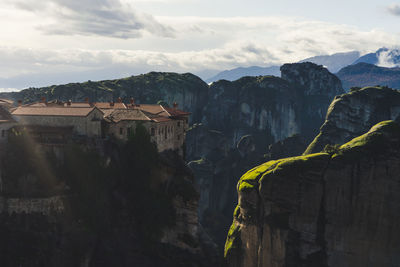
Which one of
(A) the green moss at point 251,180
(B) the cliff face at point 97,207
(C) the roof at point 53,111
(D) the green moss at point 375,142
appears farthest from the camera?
(C) the roof at point 53,111

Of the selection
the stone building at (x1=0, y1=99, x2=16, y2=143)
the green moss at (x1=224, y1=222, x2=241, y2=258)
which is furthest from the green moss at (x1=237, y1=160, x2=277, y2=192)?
the stone building at (x1=0, y1=99, x2=16, y2=143)

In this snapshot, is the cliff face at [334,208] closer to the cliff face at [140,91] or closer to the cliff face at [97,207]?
the cliff face at [97,207]

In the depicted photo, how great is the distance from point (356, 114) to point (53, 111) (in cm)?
7670

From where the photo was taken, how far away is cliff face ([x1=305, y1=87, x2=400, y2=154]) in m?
112

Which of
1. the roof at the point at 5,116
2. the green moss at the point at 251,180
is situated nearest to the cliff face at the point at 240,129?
the green moss at the point at 251,180

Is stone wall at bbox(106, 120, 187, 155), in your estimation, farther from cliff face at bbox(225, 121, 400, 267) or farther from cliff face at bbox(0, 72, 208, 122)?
cliff face at bbox(0, 72, 208, 122)

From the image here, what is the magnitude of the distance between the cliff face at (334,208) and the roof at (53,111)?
24.5 m

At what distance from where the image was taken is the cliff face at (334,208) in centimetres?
5075

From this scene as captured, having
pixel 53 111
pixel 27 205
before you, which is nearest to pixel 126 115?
pixel 53 111

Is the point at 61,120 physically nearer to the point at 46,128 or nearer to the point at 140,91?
the point at 46,128

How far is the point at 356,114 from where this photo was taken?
112875 mm

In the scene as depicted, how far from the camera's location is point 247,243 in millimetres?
56500

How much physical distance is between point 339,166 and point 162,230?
77.7ft

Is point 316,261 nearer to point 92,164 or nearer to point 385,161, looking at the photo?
point 385,161
